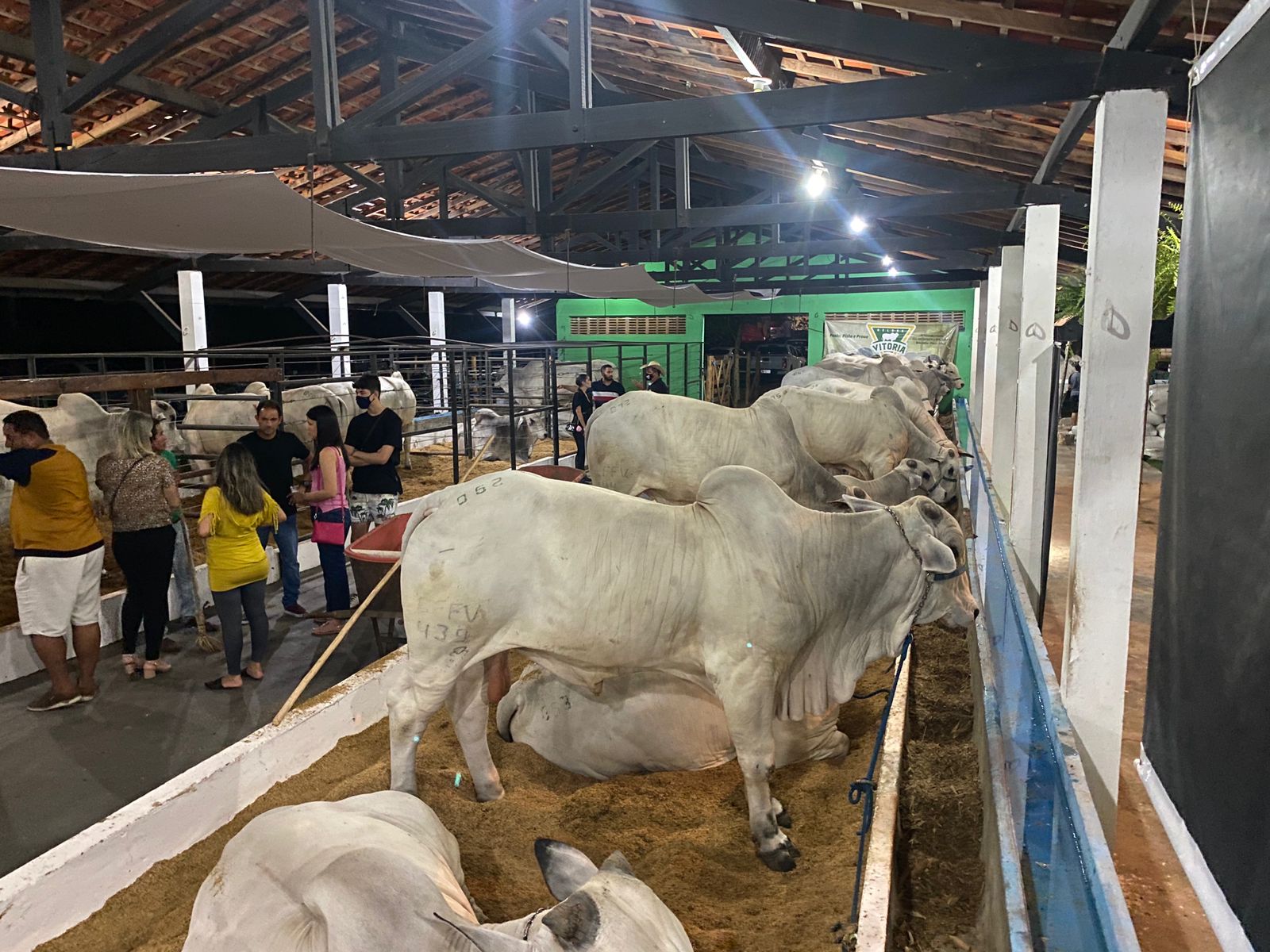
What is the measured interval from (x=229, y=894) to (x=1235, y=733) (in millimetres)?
2118

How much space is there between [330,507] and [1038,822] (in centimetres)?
446

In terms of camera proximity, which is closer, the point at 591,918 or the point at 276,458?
the point at 591,918

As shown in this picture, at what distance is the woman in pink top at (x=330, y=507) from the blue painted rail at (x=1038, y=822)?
3774mm

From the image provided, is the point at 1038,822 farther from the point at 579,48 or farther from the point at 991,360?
the point at 991,360

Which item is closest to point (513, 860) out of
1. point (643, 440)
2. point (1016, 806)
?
point (1016, 806)

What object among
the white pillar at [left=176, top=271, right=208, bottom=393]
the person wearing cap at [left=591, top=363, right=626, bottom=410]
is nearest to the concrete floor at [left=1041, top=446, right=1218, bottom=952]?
the person wearing cap at [left=591, top=363, right=626, bottom=410]

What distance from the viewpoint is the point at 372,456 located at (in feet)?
18.7

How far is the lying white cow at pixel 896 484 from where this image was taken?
14.5ft

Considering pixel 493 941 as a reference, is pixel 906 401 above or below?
above

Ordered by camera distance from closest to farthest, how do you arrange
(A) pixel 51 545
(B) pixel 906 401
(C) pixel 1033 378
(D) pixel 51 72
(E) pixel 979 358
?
(A) pixel 51 545, (D) pixel 51 72, (C) pixel 1033 378, (B) pixel 906 401, (E) pixel 979 358

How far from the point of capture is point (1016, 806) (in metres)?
2.18

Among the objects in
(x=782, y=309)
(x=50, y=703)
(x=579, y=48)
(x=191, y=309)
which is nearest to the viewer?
(x=50, y=703)

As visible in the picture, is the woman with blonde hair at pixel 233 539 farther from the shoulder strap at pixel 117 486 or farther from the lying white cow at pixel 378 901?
the lying white cow at pixel 378 901

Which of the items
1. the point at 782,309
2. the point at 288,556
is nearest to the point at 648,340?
the point at 782,309
